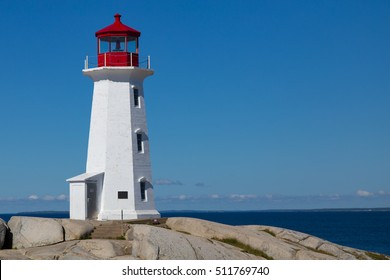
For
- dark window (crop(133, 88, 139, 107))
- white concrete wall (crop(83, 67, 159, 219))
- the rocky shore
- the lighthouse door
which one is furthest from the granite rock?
dark window (crop(133, 88, 139, 107))

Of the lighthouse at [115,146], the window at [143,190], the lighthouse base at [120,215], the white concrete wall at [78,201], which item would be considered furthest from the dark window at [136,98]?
the lighthouse base at [120,215]

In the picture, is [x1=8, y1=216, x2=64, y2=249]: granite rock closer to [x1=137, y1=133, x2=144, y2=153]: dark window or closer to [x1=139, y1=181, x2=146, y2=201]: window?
[x1=139, y1=181, x2=146, y2=201]: window

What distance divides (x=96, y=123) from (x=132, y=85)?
2.38 m

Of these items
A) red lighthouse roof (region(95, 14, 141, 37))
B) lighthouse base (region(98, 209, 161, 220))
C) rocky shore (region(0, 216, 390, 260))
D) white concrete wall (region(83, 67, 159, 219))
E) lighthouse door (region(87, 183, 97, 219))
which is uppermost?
red lighthouse roof (region(95, 14, 141, 37))

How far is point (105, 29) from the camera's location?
39688 mm

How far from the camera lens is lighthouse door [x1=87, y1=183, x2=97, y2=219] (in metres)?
38.5

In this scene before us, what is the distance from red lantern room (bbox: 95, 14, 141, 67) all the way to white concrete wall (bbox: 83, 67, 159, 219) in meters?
0.55

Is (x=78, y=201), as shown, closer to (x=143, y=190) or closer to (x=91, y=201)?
(x=91, y=201)

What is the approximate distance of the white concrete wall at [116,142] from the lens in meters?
38.8

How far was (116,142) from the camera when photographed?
1532 inches

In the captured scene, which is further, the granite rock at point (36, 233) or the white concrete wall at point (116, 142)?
the white concrete wall at point (116, 142)

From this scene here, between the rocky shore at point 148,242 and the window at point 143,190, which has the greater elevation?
the window at point 143,190

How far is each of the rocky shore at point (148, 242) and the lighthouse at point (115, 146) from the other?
1.79 metres

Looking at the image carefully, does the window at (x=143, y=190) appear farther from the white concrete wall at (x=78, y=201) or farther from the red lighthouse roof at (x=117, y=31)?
the red lighthouse roof at (x=117, y=31)
